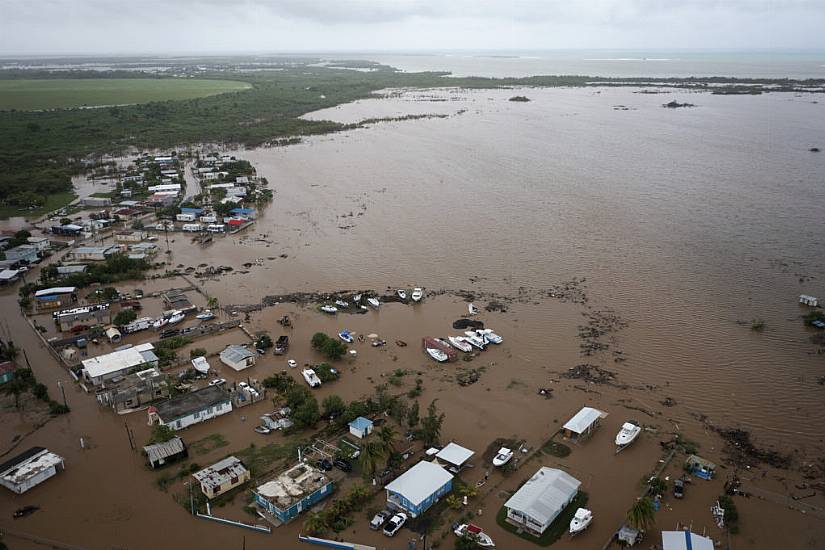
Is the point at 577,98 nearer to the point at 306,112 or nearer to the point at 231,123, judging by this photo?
the point at 306,112

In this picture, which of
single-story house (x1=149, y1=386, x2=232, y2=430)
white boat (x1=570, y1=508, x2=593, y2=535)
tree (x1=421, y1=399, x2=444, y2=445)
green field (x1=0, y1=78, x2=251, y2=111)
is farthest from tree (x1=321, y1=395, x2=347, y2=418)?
green field (x1=0, y1=78, x2=251, y2=111)

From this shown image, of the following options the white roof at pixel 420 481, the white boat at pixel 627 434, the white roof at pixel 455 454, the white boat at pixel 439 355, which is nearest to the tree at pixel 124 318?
the white boat at pixel 439 355

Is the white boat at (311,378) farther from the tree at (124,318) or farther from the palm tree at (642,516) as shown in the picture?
the palm tree at (642,516)

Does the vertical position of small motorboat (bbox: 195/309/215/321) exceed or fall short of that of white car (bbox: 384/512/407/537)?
it exceeds it

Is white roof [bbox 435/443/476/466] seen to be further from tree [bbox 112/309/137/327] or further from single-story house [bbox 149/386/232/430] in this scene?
tree [bbox 112/309/137/327]

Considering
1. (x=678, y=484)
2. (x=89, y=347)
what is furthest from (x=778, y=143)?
(x=89, y=347)
